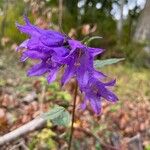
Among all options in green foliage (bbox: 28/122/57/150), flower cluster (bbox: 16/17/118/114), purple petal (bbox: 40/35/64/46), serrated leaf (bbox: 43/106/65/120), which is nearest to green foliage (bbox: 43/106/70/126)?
serrated leaf (bbox: 43/106/65/120)

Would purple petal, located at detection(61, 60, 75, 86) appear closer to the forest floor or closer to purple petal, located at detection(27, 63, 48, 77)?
purple petal, located at detection(27, 63, 48, 77)

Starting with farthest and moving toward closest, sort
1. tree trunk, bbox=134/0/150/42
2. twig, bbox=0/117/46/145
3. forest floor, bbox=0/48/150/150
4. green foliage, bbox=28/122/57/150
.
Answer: tree trunk, bbox=134/0/150/42, forest floor, bbox=0/48/150/150, green foliage, bbox=28/122/57/150, twig, bbox=0/117/46/145

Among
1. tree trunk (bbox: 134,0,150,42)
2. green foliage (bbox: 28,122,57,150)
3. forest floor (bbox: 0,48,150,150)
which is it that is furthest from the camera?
tree trunk (bbox: 134,0,150,42)

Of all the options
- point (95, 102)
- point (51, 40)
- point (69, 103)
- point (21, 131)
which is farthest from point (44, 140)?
point (51, 40)

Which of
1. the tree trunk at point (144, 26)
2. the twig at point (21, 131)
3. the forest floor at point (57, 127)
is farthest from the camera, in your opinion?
the tree trunk at point (144, 26)

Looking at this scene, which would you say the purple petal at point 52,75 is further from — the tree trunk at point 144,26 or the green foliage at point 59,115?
the tree trunk at point 144,26

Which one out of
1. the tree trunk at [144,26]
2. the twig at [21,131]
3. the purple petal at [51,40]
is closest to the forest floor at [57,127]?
the twig at [21,131]
